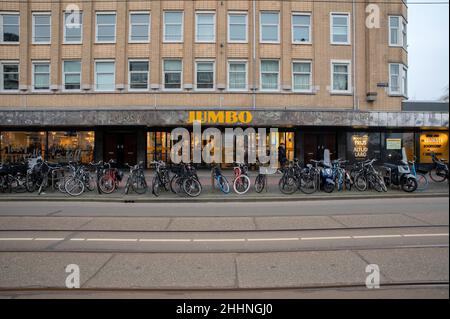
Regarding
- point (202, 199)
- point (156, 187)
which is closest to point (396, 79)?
point (202, 199)

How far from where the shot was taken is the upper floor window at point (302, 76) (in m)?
21.8

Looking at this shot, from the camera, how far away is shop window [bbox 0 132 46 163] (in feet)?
74.2

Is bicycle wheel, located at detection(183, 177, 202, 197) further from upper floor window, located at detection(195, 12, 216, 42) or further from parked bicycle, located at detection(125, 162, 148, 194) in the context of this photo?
upper floor window, located at detection(195, 12, 216, 42)

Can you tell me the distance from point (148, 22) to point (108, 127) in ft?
24.8

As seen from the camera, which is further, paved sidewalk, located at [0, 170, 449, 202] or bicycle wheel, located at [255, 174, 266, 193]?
bicycle wheel, located at [255, 174, 266, 193]

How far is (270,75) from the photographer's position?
71.5 ft

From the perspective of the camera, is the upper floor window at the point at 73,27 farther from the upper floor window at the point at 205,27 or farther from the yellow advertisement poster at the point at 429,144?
the yellow advertisement poster at the point at 429,144

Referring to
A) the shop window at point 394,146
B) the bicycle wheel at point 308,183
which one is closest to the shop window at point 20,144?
the bicycle wheel at point 308,183

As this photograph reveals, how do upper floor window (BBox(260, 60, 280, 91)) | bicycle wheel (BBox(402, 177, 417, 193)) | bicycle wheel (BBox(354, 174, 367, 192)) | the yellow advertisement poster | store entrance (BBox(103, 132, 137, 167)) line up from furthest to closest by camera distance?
the yellow advertisement poster
store entrance (BBox(103, 132, 137, 167))
upper floor window (BBox(260, 60, 280, 91))
bicycle wheel (BBox(354, 174, 367, 192))
bicycle wheel (BBox(402, 177, 417, 193))

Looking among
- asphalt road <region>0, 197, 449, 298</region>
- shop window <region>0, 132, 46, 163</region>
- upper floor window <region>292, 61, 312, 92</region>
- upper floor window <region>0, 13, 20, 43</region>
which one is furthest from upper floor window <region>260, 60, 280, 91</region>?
upper floor window <region>0, 13, 20, 43</region>

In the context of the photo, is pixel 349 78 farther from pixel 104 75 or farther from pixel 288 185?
pixel 104 75

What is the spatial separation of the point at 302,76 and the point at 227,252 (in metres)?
18.7

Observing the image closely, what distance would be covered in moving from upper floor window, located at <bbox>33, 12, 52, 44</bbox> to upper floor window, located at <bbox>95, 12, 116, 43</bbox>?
346 centimetres

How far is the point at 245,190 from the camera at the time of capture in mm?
12562
